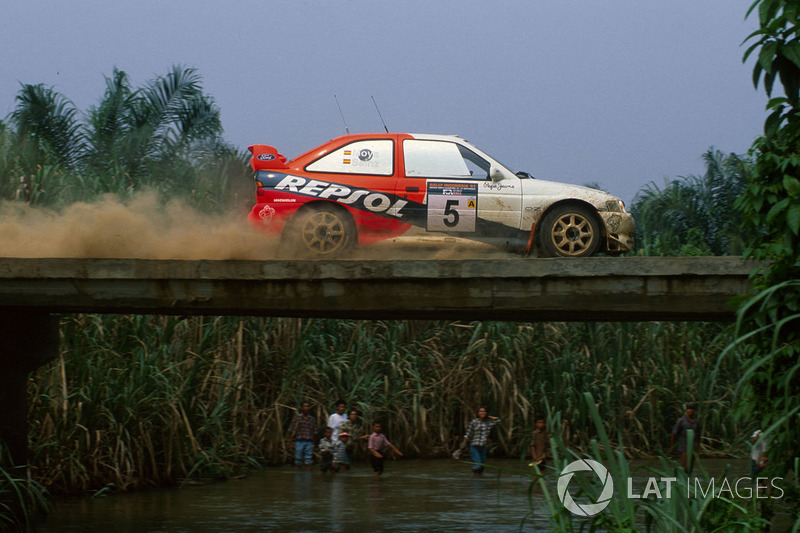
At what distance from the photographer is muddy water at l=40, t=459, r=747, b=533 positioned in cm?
937

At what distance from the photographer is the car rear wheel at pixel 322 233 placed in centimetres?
860

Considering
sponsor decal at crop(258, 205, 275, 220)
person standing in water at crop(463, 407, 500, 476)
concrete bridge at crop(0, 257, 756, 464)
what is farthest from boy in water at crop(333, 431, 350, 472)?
concrete bridge at crop(0, 257, 756, 464)

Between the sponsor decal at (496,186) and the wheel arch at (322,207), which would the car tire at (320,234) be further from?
the sponsor decal at (496,186)

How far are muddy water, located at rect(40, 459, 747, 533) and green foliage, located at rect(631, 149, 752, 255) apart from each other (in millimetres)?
7069

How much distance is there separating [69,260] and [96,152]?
10.8 m

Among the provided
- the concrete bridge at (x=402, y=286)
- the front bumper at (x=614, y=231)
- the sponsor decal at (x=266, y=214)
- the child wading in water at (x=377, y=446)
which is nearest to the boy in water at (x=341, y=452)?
the child wading in water at (x=377, y=446)

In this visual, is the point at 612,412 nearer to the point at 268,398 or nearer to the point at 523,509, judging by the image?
the point at 523,509

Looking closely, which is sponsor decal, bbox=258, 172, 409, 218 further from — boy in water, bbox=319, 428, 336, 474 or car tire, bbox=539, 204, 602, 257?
boy in water, bbox=319, 428, 336, 474

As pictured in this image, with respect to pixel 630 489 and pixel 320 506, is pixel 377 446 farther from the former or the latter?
pixel 630 489

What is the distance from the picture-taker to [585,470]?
478 centimetres

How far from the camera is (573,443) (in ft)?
47.0

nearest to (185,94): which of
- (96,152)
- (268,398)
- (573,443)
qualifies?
(96,152)

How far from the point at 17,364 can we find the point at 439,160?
4.52m

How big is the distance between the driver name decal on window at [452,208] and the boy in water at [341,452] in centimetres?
507
